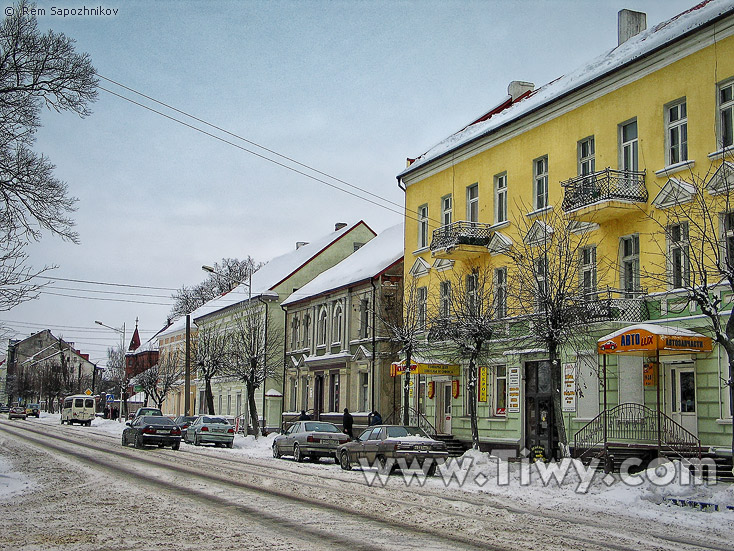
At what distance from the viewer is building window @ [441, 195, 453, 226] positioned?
34578 millimetres

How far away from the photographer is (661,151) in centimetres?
2350

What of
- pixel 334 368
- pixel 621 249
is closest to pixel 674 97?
pixel 621 249

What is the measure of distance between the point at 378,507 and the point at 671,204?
1263 cm

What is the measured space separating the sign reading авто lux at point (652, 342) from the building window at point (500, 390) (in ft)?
30.2

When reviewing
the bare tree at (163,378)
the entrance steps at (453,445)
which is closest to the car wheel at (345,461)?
the entrance steps at (453,445)

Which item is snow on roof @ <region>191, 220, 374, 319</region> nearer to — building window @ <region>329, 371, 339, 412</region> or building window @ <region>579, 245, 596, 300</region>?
building window @ <region>329, 371, 339, 412</region>

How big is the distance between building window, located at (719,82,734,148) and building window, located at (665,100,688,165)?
1163mm

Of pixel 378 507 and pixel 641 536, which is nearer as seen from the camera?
pixel 641 536

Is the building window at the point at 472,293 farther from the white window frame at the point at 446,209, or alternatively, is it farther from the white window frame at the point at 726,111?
the white window frame at the point at 726,111

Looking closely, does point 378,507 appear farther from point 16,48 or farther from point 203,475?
point 16,48

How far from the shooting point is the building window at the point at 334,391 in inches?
1759

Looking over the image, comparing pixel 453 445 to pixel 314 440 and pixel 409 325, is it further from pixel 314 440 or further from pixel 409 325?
pixel 314 440

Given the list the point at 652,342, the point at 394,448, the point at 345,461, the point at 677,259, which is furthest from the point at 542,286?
the point at 345,461

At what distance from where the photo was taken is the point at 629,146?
25.0 metres
